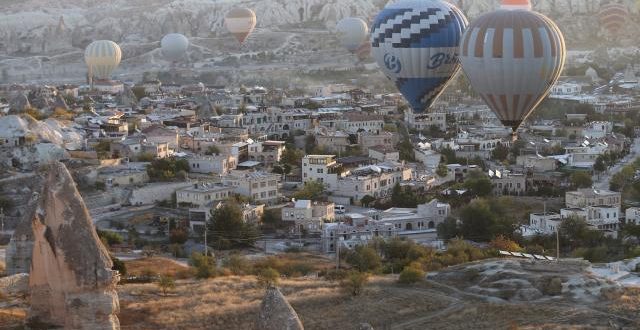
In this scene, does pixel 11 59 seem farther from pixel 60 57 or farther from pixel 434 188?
pixel 434 188

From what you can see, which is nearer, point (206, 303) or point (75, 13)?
point (206, 303)

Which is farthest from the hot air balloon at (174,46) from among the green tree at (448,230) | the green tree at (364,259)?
the green tree at (364,259)

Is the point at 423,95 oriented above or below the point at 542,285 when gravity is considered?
above

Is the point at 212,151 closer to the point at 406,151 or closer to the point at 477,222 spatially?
the point at 406,151

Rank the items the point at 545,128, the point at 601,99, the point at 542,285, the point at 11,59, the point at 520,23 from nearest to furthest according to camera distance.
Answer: the point at 542,285 → the point at 520,23 → the point at 545,128 → the point at 601,99 → the point at 11,59

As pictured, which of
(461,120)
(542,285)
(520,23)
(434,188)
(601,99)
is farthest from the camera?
(601,99)

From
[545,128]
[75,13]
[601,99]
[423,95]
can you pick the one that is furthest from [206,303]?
[75,13]

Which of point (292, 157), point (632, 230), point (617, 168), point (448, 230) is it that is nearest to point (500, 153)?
point (617, 168)

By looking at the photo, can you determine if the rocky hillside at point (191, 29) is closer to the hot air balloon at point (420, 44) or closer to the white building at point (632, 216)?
the hot air balloon at point (420, 44)
